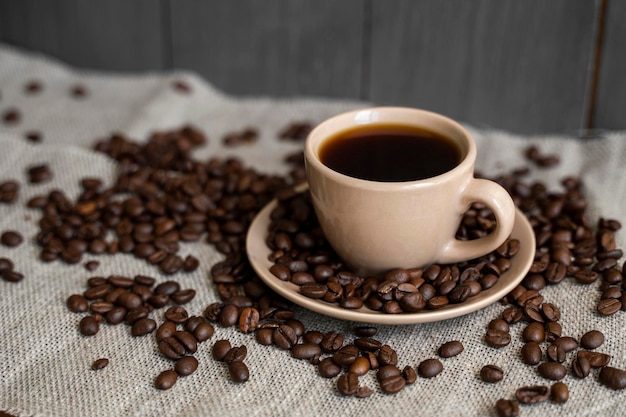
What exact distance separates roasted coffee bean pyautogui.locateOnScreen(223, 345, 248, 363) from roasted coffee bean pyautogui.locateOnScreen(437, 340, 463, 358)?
1.05 feet

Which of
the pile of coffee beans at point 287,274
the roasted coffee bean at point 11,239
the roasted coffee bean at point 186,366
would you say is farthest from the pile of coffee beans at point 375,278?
the roasted coffee bean at point 11,239

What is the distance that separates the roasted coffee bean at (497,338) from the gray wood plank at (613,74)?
110 cm

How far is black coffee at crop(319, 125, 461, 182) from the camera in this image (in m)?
1.25

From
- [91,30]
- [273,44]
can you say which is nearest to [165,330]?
[273,44]

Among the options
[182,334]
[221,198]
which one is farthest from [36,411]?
[221,198]

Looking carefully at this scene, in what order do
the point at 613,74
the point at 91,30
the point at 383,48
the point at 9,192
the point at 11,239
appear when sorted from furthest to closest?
the point at 91,30 < the point at 383,48 < the point at 613,74 < the point at 9,192 < the point at 11,239

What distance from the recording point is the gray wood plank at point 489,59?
1.96m

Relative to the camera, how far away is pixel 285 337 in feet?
3.98

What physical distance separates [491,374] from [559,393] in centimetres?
10

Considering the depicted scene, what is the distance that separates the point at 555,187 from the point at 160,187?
927 mm

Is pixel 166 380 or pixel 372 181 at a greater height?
pixel 372 181

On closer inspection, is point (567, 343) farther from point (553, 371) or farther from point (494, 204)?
point (494, 204)

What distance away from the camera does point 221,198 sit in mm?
1629

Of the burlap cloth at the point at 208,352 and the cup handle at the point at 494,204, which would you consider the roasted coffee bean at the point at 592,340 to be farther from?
the cup handle at the point at 494,204
